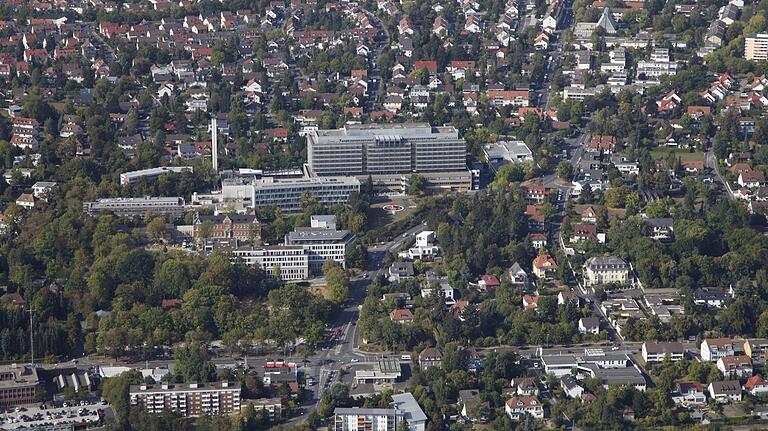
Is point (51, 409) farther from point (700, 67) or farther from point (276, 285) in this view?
point (700, 67)

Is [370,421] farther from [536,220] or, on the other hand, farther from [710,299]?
[536,220]

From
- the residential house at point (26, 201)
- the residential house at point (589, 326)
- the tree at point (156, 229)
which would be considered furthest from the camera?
the residential house at point (26, 201)

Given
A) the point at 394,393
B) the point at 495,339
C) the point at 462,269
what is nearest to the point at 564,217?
the point at 462,269

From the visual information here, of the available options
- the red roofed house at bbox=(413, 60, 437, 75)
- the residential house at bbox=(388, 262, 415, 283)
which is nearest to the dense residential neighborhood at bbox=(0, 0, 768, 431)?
the residential house at bbox=(388, 262, 415, 283)

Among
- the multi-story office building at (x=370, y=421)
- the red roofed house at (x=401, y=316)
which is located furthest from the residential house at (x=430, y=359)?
the multi-story office building at (x=370, y=421)

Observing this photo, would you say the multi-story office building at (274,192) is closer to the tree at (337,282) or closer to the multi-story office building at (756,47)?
the tree at (337,282)

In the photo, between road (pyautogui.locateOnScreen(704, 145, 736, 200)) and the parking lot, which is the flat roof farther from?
road (pyautogui.locateOnScreen(704, 145, 736, 200))
